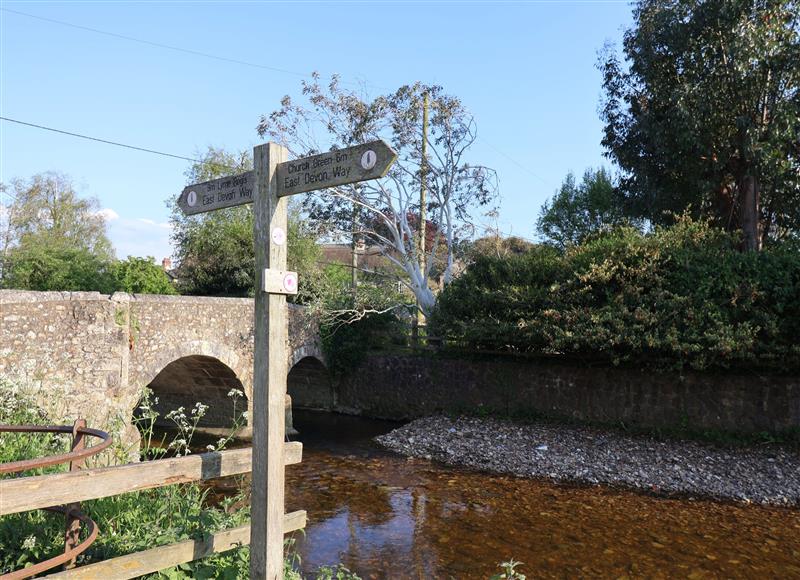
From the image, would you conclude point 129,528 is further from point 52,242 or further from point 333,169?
point 52,242

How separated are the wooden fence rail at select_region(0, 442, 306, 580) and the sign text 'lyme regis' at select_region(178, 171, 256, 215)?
1.82 metres

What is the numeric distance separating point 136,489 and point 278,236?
1782 mm

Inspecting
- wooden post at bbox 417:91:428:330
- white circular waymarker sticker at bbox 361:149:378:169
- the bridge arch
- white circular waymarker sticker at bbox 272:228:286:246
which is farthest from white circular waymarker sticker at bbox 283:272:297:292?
wooden post at bbox 417:91:428:330

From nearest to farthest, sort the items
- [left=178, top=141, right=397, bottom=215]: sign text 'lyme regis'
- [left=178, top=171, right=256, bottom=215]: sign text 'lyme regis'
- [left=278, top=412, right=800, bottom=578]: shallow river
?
[left=178, top=141, right=397, bottom=215]: sign text 'lyme regis' → [left=178, top=171, right=256, bottom=215]: sign text 'lyme regis' → [left=278, top=412, right=800, bottom=578]: shallow river

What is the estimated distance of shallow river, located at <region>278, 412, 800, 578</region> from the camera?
7207mm

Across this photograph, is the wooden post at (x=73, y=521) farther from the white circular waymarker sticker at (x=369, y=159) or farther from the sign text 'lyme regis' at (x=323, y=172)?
the white circular waymarker sticker at (x=369, y=159)

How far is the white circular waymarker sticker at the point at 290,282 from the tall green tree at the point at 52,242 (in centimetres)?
1921

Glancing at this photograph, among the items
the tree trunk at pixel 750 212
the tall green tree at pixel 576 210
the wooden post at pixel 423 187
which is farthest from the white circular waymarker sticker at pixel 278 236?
the tall green tree at pixel 576 210

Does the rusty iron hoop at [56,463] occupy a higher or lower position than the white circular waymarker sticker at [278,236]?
lower

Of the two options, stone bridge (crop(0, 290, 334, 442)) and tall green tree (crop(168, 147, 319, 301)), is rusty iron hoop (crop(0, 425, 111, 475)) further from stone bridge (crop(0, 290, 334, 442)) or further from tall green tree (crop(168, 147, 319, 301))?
tall green tree (crop(168, 147, 319, 301))

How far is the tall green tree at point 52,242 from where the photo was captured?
2138 centimetres

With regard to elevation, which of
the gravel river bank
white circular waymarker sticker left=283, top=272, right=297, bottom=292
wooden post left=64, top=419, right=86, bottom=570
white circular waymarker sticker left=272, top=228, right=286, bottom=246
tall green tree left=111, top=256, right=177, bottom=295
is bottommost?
the gravel river bank

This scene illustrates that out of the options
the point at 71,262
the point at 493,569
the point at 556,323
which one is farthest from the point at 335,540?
the point at 71,262

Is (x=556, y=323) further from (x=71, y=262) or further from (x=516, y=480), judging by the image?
(x=71, y=262)
